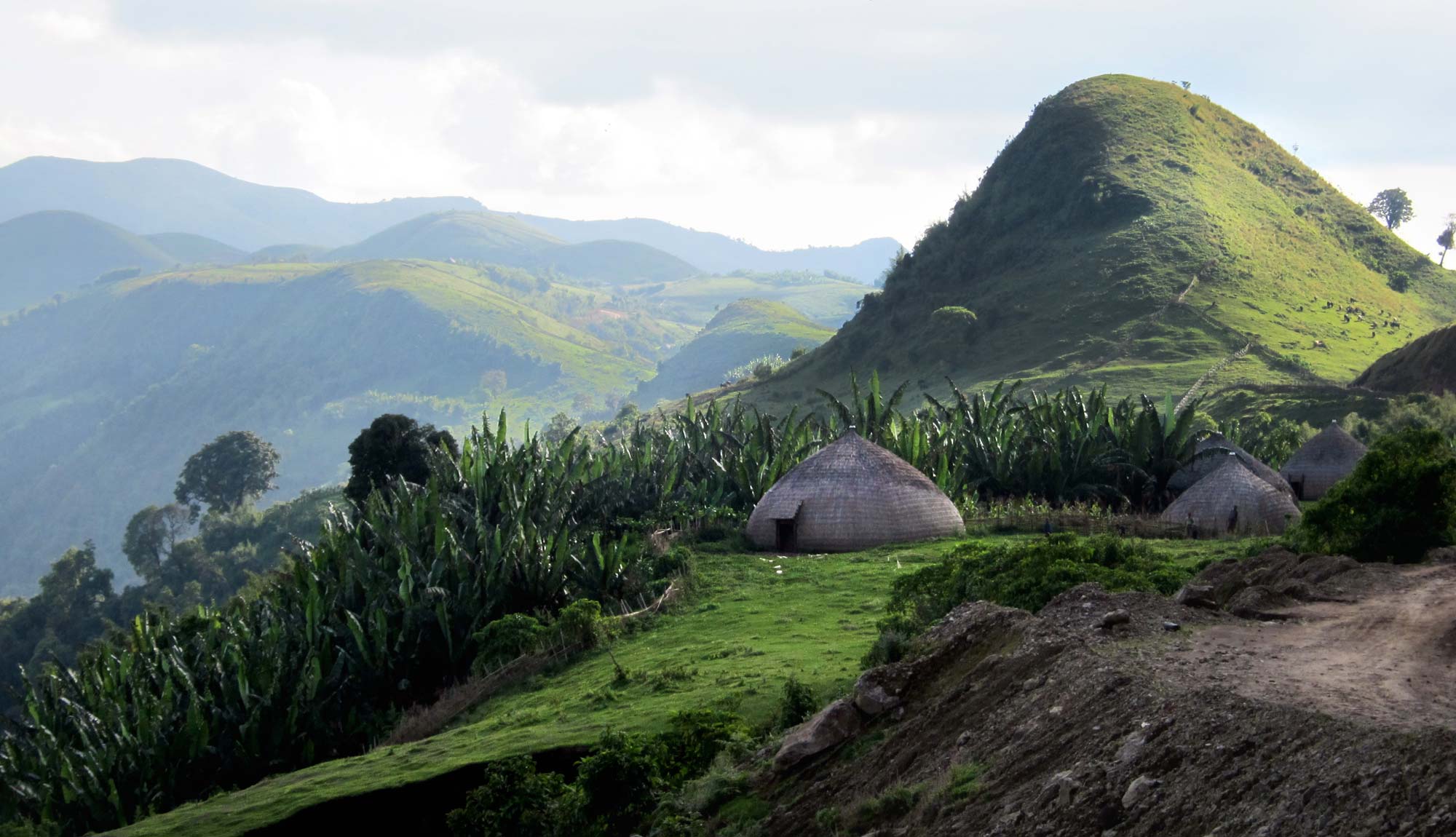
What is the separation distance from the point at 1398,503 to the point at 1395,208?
11806cm

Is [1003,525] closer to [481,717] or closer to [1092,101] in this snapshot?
[481,717]

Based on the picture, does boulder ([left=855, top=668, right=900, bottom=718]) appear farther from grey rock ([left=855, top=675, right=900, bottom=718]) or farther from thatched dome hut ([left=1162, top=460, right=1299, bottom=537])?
thatched dome hut ([left=1162, top=460, right=1299, bottom=537])

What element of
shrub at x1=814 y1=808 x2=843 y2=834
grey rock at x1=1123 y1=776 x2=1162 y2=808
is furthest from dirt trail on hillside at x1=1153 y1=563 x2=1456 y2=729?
shrub at x1=814 y1=808 x2=843 y2=834

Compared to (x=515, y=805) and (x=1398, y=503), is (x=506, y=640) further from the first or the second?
(x=1398, y=503)

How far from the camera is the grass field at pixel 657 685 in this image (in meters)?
13.3

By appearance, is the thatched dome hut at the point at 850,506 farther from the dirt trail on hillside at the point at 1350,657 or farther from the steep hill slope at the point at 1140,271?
the steep hill slope at the point at 1140,271

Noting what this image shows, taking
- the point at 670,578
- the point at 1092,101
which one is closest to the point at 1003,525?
the point at 670,578

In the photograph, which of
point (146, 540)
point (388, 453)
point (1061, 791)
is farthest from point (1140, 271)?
point (1061, 791)

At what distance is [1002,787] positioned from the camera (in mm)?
8664

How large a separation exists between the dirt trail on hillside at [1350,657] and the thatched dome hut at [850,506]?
46.8ft

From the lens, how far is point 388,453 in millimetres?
38031

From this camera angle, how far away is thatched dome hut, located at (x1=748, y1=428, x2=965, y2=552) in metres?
25.8

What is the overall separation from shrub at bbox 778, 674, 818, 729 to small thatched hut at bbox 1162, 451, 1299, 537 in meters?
15.3

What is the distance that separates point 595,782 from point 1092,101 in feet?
328
